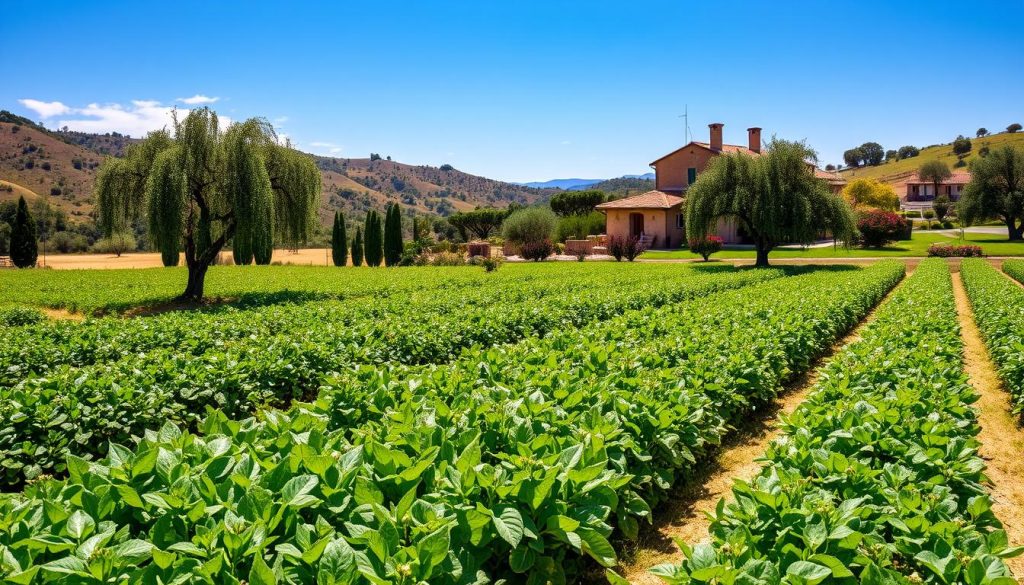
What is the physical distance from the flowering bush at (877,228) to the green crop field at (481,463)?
37852 mm

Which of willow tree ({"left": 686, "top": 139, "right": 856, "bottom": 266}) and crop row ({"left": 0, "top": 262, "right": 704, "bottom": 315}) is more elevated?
willow tree ({"left": 686, "top": 139, "right": 856, "bottom": 266})

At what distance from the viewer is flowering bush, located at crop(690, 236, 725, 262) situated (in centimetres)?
3481

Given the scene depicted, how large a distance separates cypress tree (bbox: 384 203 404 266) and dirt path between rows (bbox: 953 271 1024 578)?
34901mm

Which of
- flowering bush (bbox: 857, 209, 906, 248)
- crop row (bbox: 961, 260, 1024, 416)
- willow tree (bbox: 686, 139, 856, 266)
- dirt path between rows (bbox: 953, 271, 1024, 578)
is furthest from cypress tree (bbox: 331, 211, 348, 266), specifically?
dirt path between rows (bbox: 953, 271, 1024, 578)

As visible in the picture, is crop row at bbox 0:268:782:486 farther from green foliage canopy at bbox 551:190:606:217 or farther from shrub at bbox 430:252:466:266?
green foliage canopy at bbox 551:190:606:217

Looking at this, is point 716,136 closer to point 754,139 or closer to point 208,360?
point 754,139

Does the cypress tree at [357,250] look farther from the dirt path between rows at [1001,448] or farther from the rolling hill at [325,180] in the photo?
the dirt path between rows at [1001,448]

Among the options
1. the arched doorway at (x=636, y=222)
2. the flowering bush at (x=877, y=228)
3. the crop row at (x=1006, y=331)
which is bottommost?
the crop row at (x=1006, y=331)

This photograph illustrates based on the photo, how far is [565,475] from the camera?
2.79 meters

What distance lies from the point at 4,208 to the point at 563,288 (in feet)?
209

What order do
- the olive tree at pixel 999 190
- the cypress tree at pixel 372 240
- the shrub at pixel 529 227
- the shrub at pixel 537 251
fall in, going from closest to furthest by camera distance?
the shrub at pixel 537 251, the cypress tree at pixel 372 240, the olive tree at pixel 999 190, the shrub at pixel 529 227

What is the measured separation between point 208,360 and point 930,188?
368ft

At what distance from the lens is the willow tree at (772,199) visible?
89.9 feet

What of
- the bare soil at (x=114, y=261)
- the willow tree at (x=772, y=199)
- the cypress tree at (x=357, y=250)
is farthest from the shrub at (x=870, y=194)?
the bare soil at (x=114, y=261)
